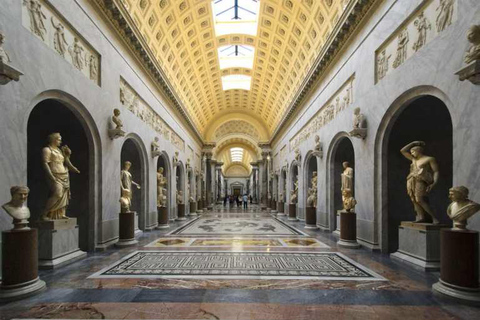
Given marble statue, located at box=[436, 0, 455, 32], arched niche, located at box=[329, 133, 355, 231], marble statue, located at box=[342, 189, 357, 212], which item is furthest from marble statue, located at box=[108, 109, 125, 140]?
marble statue, located at box=[436, 0, 455, 32]

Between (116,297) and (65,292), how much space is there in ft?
3.27

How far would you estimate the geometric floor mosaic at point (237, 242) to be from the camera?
967 centimetres

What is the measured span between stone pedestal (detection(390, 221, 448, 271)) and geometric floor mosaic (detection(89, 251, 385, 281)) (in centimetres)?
114

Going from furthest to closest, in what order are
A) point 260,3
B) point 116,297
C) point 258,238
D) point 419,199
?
point 260,3 < point 258,238 < point 419,199 < point 116,297

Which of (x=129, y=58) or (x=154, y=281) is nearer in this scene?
(x=154, y=281)

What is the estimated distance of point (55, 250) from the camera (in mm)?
6855

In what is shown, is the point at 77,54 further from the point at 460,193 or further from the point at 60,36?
the point at 460,193

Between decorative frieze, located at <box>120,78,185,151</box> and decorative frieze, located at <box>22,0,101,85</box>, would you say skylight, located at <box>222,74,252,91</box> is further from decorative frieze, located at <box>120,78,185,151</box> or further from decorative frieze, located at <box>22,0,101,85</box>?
decorative frieze, located at <box>22,0,101,85</box>

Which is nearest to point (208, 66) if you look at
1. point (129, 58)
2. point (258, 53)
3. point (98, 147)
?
point (258, 53)

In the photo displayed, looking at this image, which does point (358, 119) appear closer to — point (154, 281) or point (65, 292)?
point (154, 281)

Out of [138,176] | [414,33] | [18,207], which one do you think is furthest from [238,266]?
[138,176]

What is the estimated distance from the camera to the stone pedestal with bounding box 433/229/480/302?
4.59 m

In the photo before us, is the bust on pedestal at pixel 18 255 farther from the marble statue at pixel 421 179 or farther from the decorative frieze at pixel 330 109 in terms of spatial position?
the decorative frieze at pixel 330 109

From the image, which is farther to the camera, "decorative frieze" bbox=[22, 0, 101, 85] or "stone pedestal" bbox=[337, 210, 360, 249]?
"stone pedestal" bbox=[337, 210, 360, 249]
